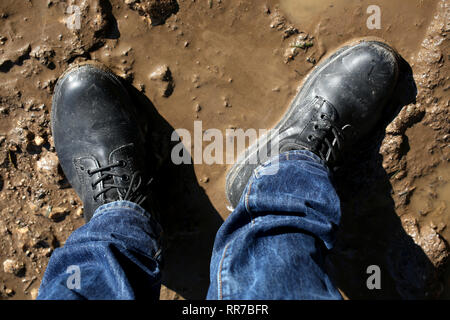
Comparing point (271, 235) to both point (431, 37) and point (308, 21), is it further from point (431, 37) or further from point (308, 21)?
point (431, 37)

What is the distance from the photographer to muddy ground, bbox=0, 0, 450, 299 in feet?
5.48

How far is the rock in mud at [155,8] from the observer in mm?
1638

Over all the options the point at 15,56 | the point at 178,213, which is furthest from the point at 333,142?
the point at 15,56

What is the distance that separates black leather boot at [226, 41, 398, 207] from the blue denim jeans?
247 mm

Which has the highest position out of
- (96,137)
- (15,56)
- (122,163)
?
(15,56)

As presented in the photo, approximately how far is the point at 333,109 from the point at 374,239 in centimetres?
73

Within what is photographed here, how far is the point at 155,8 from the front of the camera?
1645 millimetres

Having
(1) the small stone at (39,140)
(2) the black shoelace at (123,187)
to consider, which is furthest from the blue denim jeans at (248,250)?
(1) the small stone at (39,140)

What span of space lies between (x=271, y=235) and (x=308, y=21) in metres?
1.06

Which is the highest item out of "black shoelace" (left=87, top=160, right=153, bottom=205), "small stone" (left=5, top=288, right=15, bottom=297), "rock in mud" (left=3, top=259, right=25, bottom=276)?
"black shoelace" (left=87, top=160, right=153, bottom=205)

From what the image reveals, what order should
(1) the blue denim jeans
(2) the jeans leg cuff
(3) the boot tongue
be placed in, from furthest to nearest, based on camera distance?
(3) the boot tongue, (2) the jeans leg cuff, (1) the blue denim jeans

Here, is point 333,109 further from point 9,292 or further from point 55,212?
point 9,292

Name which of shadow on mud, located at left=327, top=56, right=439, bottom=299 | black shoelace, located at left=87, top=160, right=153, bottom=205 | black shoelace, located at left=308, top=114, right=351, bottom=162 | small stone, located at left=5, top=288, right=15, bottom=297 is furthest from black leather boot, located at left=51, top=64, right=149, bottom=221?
shadow on mud, located at left=327, top=56, right=439, bottom=299

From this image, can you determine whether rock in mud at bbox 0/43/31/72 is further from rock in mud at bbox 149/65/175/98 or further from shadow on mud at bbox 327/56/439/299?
shadow on mud at bbox 327/56/439/299
